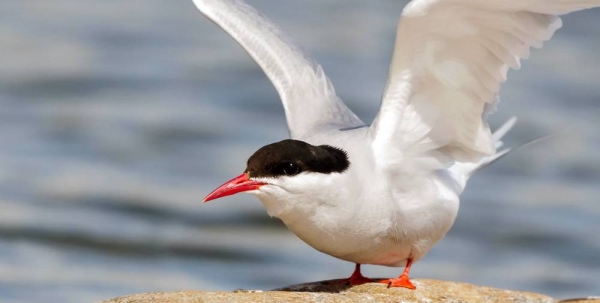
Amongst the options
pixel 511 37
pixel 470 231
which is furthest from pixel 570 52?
pixel 511 37

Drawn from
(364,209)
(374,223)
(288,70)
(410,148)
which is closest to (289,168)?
(364,209)

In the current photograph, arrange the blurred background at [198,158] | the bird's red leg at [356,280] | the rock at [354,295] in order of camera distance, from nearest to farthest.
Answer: the rock at [354,295] → the bird's red leg at [356,280] → the blurred background at [198,158]

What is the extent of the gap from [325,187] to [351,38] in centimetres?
1214

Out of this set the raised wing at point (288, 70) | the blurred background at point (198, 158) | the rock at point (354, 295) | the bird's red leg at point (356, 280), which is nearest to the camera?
the rock at point (354, 295)

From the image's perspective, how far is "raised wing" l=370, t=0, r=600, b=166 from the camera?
7.18 metres

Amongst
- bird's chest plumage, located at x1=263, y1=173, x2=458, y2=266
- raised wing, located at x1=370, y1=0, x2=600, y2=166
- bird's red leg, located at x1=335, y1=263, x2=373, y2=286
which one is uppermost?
raised wing, located at x1=370, y1=0, x2=600, y2=166

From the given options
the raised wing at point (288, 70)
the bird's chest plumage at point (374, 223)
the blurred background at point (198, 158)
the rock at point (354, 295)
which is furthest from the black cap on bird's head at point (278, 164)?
the blurred background at point (198, 158)

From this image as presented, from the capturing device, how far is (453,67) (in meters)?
7.57

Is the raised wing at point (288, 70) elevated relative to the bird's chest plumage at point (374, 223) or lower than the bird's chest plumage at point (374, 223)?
elevated

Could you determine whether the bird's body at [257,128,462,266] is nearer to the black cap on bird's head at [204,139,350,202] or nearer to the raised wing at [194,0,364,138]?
the black cap on bird's head at [204,139,350,202]

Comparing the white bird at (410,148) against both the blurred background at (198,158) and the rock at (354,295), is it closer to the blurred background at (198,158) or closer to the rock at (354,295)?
the rock at (354,295)

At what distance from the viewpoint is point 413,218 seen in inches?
300

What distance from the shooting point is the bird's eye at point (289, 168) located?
23.0ft

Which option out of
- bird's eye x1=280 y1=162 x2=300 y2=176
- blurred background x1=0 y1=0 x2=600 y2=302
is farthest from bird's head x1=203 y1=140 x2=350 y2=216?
blurred background x1=0 y1=0 x2=600 y2=302
